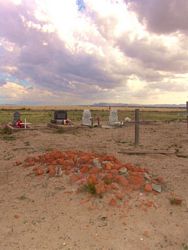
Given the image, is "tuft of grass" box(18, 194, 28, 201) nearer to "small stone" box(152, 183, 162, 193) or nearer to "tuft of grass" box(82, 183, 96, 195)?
"tuft of grass" box(82, 183, 96, 195)

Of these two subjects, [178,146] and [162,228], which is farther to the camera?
[178,146]

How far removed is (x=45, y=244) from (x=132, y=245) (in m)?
1.17

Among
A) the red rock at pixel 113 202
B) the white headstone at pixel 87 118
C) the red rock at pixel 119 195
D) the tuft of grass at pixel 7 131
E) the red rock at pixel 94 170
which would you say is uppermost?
the white headstone at pixel 87 118

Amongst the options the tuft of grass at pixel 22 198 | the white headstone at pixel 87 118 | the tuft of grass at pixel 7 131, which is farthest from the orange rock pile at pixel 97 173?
the white headstone at pixel 87 118

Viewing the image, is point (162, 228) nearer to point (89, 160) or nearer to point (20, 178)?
point (89, 160)

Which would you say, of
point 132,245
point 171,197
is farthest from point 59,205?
point 171,197

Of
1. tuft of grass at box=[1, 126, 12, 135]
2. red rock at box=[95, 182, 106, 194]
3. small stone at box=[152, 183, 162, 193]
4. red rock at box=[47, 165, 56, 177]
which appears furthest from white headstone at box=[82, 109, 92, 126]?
red rock at box=[95, 182, 106, 194]

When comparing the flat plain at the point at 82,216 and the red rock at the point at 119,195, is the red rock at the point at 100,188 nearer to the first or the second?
the flat plain at the point at 82,216

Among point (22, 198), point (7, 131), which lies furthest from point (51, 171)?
point (7, 131)

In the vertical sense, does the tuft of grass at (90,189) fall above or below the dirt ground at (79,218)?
above

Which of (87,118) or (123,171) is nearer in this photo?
(123,171)

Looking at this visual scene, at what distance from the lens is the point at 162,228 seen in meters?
5.12

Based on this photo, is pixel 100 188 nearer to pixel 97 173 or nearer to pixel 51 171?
pixel 97 173

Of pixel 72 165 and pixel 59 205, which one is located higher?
pixel 72 165
